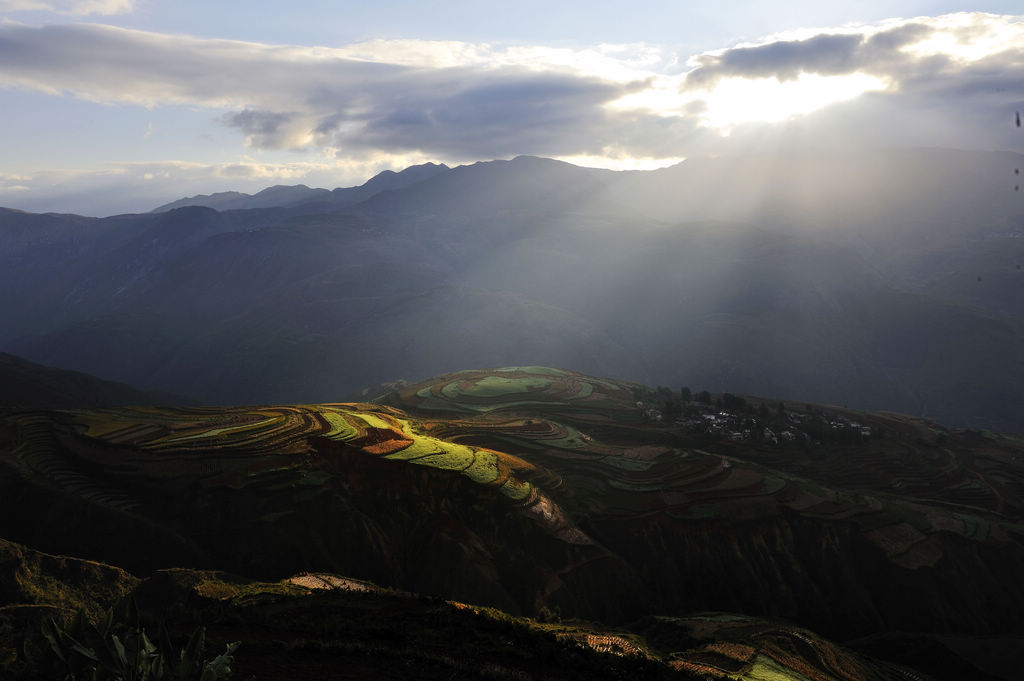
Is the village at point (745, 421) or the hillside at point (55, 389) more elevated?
the hillside at point (55, 389)

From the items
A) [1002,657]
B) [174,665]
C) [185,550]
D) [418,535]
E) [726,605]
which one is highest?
[174,665]

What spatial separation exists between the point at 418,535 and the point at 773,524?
46602 millimetres

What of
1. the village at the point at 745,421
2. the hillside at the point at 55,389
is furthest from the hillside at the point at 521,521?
the hillside at the point at 55,389

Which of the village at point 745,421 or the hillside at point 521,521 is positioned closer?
the hillside at point 521,521

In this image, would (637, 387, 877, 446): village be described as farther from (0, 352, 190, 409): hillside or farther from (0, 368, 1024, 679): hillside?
(0, 352, 190, 409): hillside

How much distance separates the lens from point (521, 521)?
60.7 m

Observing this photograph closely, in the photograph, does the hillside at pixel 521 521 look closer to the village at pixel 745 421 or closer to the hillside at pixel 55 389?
the village at pixel 745 421

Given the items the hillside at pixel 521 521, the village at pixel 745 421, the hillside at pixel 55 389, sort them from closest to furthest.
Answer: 1. the hillside at pixel 521 521
2. the village at pixel 745 421
3. the hillside at pixel 55 389

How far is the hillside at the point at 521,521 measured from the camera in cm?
5300

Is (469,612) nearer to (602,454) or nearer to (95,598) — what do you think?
(95,598)

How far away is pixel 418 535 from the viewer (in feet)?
187

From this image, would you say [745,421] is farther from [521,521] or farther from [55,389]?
[55,389]

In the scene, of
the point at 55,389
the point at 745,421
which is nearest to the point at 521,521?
the point at 745,421

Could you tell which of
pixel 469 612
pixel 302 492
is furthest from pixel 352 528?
pixel 469 612
